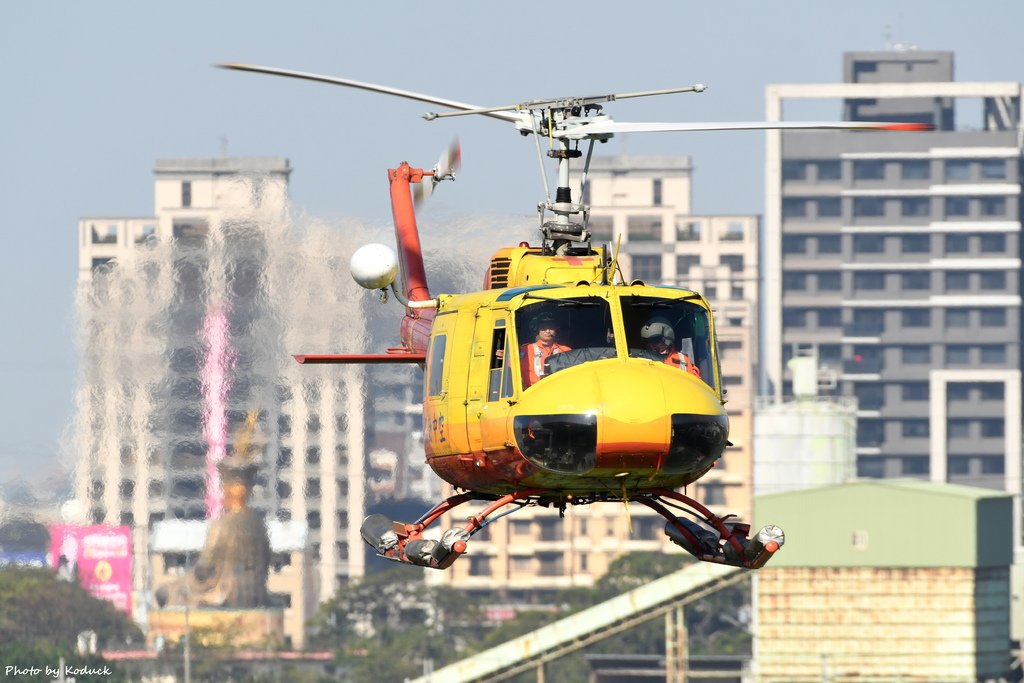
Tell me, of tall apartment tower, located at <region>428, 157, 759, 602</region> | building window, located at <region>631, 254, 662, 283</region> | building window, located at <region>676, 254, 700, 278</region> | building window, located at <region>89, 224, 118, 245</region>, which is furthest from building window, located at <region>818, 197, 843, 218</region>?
building window, located at <region>89, 224, 118, 245</region>

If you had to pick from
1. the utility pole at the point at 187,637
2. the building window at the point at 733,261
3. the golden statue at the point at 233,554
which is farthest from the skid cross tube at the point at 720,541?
the building window at the point at 733,261

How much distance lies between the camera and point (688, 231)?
17150cm

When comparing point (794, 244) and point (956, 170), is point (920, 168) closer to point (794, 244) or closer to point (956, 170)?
point (956, 170)

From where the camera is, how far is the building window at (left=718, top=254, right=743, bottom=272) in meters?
172

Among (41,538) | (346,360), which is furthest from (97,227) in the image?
(346,360)

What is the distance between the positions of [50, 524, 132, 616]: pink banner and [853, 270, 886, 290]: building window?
412 ft

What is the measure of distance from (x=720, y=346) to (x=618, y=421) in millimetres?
124649

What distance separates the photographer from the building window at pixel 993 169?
179 meters

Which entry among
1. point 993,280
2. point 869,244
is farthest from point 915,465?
point 869,244

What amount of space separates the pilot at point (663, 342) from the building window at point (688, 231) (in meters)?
148

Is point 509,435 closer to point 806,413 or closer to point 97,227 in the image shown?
point 97,227

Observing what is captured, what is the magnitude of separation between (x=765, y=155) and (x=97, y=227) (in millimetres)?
110194

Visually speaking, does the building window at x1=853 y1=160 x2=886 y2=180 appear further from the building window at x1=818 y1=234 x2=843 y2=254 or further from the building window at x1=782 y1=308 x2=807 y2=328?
the building window at x1=782 y1=308 x2=807 y2=328

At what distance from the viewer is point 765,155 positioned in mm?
182125
